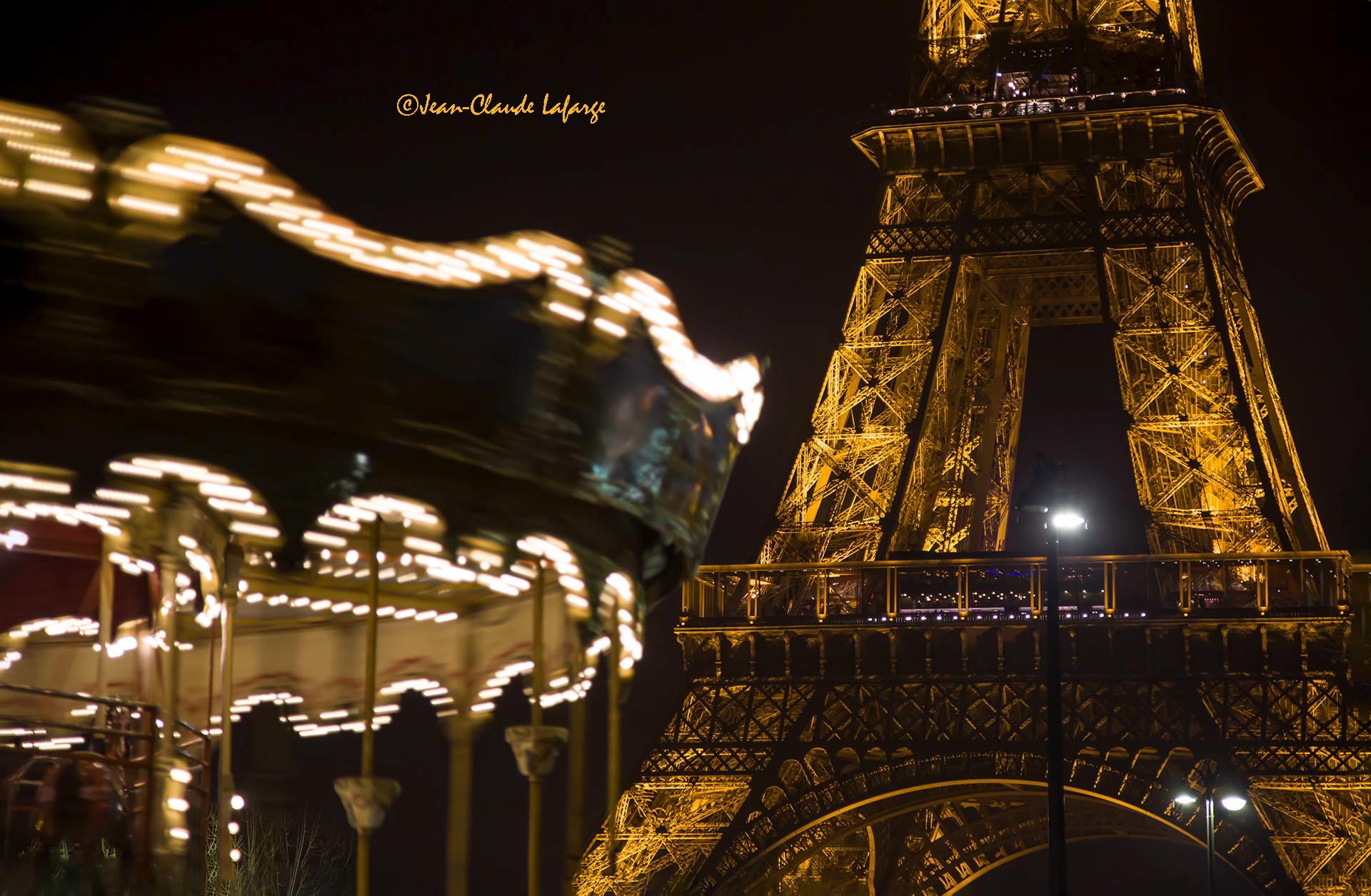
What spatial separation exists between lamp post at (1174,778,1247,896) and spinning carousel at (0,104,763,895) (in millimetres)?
16375

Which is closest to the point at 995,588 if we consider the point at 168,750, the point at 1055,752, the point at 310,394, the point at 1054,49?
the point at 1054,49

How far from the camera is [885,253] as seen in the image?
35.0 metres

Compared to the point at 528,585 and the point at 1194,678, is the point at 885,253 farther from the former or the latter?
the point at 528,585

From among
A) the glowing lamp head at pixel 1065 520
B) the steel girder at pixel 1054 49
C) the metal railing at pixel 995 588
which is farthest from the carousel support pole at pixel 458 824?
the steel girder at pixel 1054 49

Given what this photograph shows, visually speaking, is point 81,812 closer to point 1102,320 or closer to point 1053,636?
point 1053,636

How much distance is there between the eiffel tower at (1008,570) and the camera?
29344 mm

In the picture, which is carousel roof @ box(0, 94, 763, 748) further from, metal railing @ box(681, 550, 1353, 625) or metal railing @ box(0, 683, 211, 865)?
metal railing @ box(681, 550, 1353, 625)

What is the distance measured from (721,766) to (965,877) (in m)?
10.8

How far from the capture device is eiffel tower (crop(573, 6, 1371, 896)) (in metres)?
29.3

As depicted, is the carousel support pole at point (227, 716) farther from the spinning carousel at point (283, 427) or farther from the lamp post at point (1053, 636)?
the lamp post at point (1053, 636)

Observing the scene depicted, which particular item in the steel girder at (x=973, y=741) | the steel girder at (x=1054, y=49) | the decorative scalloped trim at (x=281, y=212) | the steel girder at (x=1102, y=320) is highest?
the steel girder at (x=1054, y=49)

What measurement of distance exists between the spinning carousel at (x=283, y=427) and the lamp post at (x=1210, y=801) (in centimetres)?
1637

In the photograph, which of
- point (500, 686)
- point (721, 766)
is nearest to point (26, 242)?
point (500, 686)

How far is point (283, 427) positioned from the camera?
289 inches
